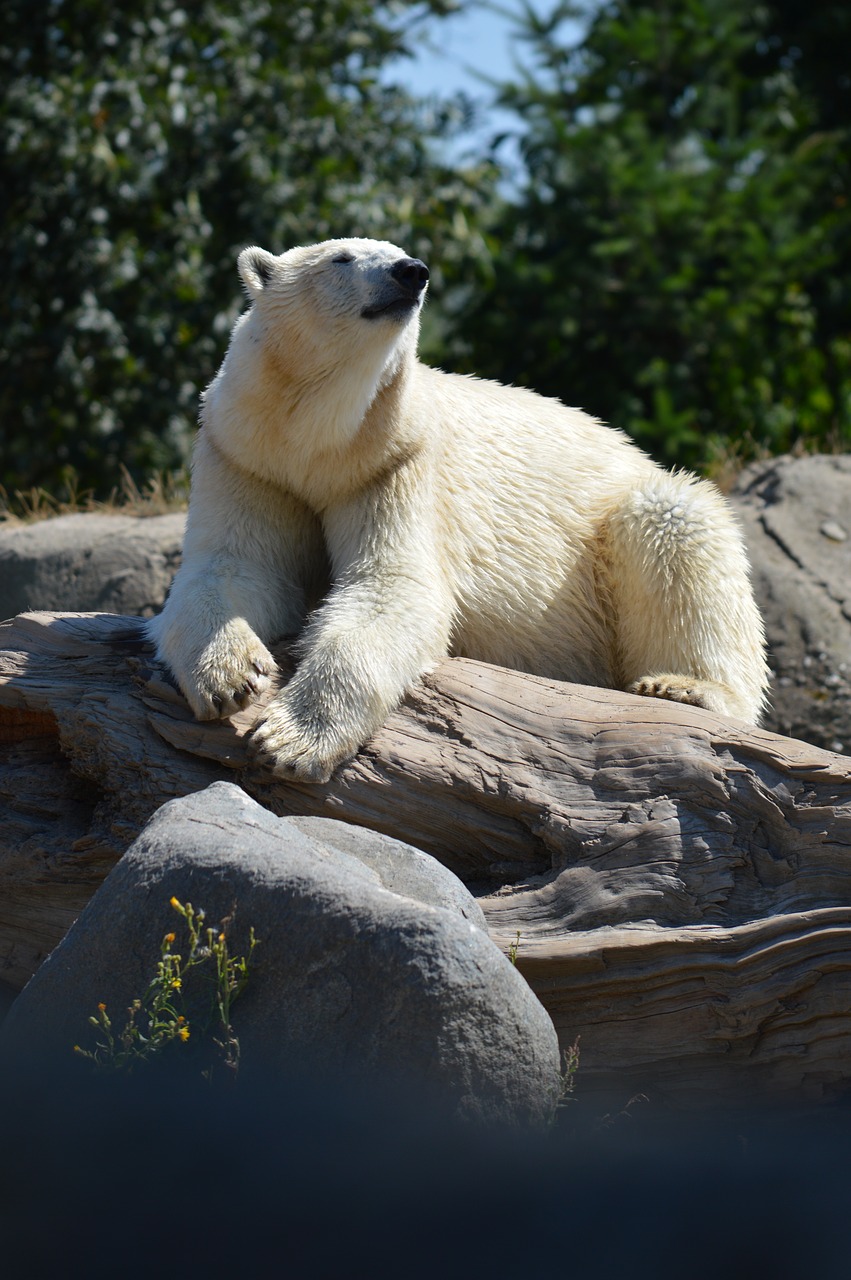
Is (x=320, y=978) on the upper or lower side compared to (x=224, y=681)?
lower

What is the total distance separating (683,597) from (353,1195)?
8.35 feet

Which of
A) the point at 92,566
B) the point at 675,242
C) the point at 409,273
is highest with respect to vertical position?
the point at 675,242

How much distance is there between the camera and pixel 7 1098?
8.39ft

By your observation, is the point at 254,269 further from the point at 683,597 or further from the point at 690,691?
the point at 690,691

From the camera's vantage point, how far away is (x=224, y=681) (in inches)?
141

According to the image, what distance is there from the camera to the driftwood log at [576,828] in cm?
321

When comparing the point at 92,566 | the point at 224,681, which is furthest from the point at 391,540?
the point at 92,566

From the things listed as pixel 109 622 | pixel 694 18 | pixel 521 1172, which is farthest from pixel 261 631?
pixel 694 18

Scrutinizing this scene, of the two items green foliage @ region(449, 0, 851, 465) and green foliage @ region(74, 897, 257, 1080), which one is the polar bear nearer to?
green foliage @ region(74, 897, 257, 1080)

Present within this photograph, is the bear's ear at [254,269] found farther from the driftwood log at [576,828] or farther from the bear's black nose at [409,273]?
the driftwood log at [576,828]

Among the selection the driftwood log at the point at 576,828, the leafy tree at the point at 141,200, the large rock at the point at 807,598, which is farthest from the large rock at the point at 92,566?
the large rock at the point at 807,598

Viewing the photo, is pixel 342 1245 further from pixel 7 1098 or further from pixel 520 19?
pixel 520 19

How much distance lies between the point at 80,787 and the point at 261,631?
0.74 m

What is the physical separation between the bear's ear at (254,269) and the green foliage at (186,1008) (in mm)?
2214
